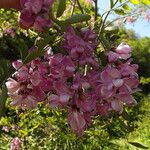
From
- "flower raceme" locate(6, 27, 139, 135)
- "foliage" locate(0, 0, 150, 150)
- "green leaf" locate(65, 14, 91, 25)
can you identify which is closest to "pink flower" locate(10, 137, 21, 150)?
"foliage" locate(0, 0, 150, 150)

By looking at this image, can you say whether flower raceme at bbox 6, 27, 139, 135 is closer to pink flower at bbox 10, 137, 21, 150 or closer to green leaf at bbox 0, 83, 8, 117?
green leaf at bbox 0, 83, 8, 117

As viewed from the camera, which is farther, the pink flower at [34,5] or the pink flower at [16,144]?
the pink flower at [16,144]

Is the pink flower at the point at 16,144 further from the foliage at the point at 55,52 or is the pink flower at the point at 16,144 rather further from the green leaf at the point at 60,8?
the green leaf at the point at 60,8

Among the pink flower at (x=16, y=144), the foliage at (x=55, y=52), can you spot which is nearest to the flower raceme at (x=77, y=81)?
the foliage at (x=55, y=52)

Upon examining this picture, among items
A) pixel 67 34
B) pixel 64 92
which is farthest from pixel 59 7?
pixel 64 92

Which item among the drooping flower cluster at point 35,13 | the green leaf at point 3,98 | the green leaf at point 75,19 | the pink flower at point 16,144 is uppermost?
the drooping flower cluster at point 35,13

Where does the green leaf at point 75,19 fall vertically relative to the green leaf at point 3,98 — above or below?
above

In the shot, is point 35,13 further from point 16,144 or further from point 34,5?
point 16,144

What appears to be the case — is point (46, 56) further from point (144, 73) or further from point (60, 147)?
point (144, 73)

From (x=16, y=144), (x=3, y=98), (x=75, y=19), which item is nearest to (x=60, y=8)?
(x=75, y=19)
